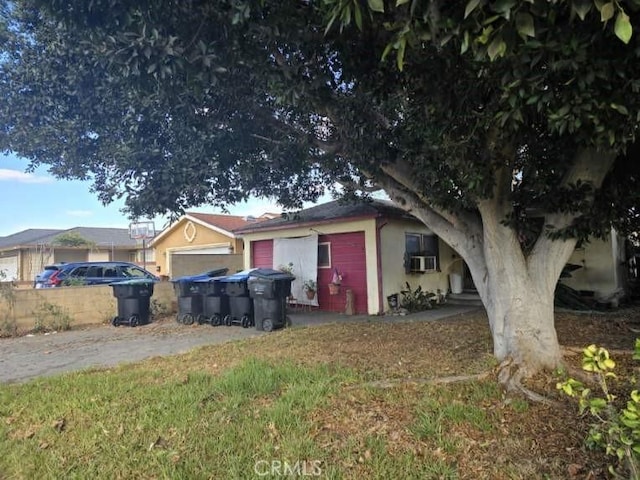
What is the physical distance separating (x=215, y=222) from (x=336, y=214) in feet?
32.7

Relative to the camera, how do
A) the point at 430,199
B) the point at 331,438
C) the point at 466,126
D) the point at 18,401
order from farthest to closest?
1. the point at 430,199
2. the point at 18,401
3. the point at 466,126
4. the point at 331,438

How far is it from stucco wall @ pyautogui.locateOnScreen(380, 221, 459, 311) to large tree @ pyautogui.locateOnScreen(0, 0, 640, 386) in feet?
15.1

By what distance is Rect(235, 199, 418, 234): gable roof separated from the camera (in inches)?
439

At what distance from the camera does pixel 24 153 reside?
Answer: 7.17 m

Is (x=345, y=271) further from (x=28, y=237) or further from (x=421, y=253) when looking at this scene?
(x=28, y=237)

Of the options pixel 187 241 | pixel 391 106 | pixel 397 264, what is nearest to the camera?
pixel 391 106

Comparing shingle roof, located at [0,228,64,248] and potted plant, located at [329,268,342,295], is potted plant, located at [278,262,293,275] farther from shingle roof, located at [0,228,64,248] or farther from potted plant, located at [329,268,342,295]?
shingle roof, located at [0,228,64,248]

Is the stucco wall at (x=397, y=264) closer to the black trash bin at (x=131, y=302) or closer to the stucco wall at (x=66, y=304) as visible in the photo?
the black trash bin at (x=131, y=302)

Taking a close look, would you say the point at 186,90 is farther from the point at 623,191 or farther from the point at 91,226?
the point at 91,226

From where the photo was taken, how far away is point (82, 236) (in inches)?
1079

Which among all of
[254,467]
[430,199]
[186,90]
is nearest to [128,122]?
[186,90]

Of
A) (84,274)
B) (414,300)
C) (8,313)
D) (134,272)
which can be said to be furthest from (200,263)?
(414,300)

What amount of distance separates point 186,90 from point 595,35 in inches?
161

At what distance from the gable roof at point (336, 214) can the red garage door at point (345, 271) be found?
1.83ft
